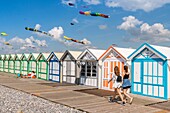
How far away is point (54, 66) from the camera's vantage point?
22422 mm

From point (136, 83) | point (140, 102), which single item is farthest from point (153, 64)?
point (140, 102)

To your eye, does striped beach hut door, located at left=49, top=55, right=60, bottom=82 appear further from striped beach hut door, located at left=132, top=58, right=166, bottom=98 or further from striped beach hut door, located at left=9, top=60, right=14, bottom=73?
striped beach hut door, located at left=9, top=60, right=14, bottom=73

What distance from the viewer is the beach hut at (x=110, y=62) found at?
14.8 meters

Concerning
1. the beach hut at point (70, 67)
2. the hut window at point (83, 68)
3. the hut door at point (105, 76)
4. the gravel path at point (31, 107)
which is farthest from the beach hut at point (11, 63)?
the gravel path at point (31, 107)

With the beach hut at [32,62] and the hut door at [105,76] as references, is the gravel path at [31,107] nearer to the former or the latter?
the hut door at [105,76]

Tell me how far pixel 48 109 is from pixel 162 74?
251 inches

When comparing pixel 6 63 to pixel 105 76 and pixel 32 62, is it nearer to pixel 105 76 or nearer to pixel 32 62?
pixel 32 62

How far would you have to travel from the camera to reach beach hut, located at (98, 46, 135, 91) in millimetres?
14812

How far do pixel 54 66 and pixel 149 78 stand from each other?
1182cm

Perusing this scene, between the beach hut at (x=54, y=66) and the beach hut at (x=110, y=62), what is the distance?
6.22m

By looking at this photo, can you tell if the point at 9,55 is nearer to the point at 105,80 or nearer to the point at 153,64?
the point at 105,80

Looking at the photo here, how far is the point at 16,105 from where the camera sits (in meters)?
10.2

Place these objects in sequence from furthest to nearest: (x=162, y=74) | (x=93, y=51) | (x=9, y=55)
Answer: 1. (x=9, y=55)
2. (x=93, y=51)
3. (x=162, y=74)

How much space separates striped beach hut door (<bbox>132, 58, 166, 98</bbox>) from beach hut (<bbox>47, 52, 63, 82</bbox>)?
980 centimetres
